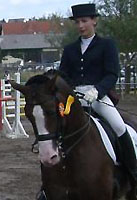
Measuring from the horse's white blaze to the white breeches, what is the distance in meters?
1.10

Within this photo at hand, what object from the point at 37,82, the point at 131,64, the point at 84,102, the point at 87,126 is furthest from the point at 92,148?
the point at 131,64

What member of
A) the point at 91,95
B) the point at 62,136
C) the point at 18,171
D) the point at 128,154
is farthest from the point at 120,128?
the point at 18,171

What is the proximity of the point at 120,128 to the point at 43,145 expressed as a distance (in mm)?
1276


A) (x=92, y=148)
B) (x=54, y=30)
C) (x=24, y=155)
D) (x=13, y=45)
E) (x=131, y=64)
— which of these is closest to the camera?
(x=92, y=148)

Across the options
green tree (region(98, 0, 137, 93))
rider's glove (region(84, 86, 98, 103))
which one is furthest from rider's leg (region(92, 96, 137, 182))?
green tree (region(98, 0, 137, 93))

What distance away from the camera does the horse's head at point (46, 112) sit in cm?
430

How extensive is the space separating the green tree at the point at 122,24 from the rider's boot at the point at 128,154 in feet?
75.4

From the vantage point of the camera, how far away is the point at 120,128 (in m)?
5.37

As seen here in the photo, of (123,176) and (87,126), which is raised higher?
(87,126)

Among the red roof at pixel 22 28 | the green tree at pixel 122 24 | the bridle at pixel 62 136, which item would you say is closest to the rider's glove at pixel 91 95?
the bridle at pixel 62 136

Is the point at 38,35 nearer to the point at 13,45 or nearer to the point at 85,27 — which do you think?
the point at 13,45

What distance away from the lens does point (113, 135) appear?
210 inches

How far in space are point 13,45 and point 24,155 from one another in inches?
2942

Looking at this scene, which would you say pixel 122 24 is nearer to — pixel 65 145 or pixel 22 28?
pixel 65 145
